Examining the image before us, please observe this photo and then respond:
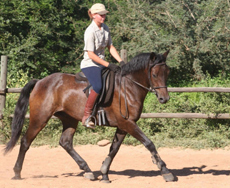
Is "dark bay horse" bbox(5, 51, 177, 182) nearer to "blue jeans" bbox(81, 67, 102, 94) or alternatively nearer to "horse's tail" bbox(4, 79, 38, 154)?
"horse's tail" bbox(4, 79, 38, 154)

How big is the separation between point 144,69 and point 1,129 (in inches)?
199

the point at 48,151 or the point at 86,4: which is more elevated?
the point at 86,4

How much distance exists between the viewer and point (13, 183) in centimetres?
584

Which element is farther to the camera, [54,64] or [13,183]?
[54,64]

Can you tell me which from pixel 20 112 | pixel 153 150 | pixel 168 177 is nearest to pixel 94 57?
pixel 153 150

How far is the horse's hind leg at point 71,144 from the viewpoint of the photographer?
6382mm

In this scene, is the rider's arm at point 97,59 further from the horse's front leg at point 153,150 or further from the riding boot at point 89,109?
the horse's front leg at point 153,150

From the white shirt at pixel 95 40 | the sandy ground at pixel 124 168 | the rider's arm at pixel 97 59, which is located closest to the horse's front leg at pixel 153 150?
the sandy ground at pixel 124 168

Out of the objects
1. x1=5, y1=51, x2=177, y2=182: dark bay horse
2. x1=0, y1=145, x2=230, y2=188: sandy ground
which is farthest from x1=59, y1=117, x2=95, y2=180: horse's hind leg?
x1=0, y1=145, x2=230, y2=188: sandy ground

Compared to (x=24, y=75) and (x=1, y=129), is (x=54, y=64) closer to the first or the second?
(x=24, y=75)

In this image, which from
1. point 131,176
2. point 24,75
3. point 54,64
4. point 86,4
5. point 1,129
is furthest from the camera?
point 86,4

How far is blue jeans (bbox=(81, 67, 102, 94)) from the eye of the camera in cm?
591

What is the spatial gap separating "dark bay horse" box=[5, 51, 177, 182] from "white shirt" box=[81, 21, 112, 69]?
0.40 m

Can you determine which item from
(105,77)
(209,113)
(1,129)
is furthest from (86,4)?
(105,77)
